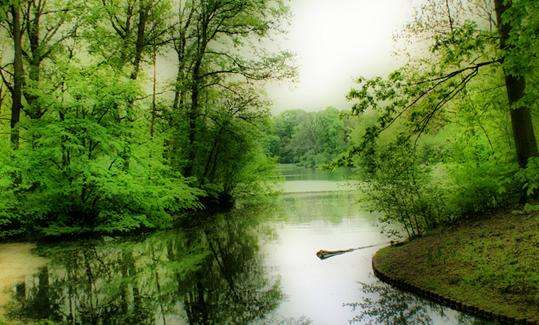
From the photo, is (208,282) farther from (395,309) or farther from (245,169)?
(245,169)

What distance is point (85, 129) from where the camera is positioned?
19.5m

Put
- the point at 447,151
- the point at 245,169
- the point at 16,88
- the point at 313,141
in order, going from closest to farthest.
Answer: the point at 447,151
the point at 16,88
the point at 245,169
the point at 313,141

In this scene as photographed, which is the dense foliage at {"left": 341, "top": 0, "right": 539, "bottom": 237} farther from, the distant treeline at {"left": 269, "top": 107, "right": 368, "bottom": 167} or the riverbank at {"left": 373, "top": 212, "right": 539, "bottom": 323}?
the distant treeline at {"left": 269, "top": 107, "right": 368, "bottom": 167}

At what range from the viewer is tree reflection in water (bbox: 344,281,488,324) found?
29.0 ft

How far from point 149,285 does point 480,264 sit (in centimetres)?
790

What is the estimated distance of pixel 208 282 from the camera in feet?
40.2

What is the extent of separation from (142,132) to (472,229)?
47.7ft

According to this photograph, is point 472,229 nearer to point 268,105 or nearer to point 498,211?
point 498,211

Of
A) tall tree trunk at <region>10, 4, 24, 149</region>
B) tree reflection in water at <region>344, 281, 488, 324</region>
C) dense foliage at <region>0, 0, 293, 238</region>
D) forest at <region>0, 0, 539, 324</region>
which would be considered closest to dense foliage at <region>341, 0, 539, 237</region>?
forest at <region>0, 0, 539, 324</region>

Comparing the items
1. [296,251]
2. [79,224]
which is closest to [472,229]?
[296,251]

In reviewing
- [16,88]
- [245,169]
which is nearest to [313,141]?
[245,169]

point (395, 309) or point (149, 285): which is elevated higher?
point (149, 285)

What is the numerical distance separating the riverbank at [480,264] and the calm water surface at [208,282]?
0.54 metres

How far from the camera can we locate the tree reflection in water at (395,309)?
8.83 meters
